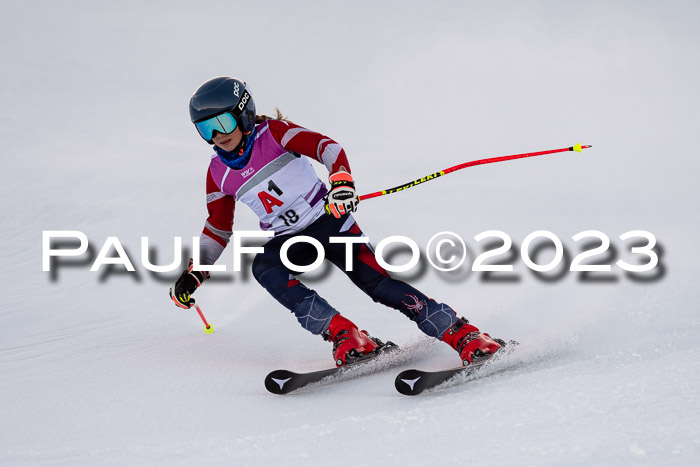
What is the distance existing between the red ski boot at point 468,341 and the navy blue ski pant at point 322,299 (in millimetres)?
35

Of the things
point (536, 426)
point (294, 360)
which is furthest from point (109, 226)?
point (536, 426)

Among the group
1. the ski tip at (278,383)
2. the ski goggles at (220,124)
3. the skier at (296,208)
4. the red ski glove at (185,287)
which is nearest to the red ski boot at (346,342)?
the skier at (296,208)

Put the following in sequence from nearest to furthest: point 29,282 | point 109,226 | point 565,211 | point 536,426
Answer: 1. point 536,426
2. point 29,282
3. point 109,226
4. point 565,211

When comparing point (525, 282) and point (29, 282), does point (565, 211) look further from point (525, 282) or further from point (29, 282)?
point (29, 282)

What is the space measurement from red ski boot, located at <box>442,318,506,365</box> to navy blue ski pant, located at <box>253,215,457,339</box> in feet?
0.12

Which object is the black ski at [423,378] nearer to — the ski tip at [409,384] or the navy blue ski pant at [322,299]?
the ski tip at [409,384]

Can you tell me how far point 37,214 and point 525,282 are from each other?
4451mm

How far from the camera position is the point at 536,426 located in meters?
2.12

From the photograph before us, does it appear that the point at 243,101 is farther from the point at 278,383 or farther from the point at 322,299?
the point at 278,383

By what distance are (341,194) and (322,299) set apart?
0.54 m

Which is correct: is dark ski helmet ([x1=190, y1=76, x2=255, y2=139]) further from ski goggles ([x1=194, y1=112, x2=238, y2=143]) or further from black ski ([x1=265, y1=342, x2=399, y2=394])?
black ski ([x1=265, y1=342, x2=399, y2=394])

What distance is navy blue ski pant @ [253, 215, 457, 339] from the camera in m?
3.12

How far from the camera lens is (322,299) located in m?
3.20

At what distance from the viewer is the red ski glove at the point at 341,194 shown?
9.62ft
